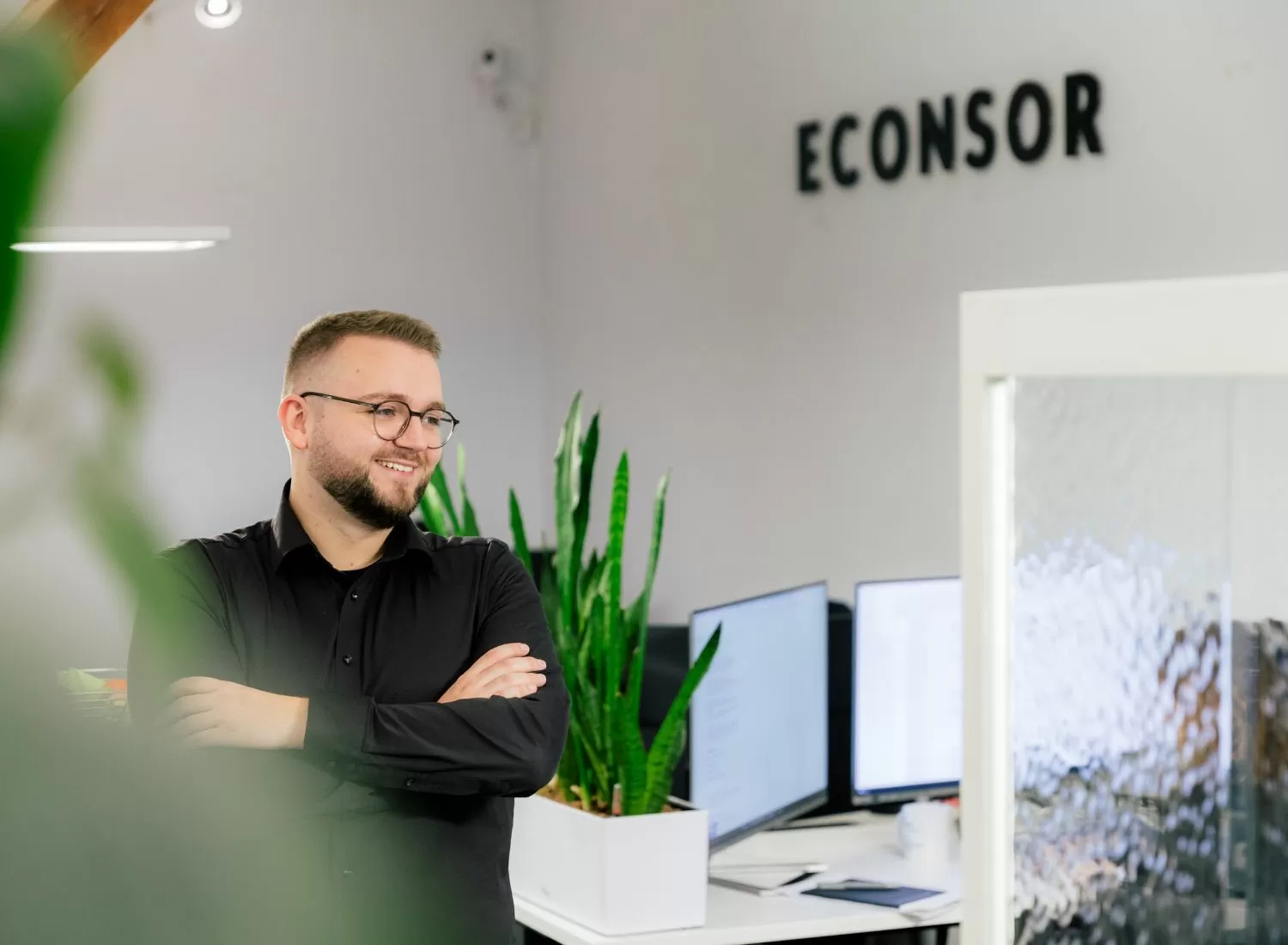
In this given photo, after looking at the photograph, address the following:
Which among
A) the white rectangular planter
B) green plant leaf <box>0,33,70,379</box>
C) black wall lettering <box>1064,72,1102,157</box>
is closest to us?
green plant leaf <box>0,33,70,379</box>

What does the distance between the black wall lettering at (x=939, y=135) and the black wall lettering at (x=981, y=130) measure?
50mm

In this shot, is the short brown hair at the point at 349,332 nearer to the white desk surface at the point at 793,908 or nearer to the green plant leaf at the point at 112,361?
the white desk surface at the point at 793,908

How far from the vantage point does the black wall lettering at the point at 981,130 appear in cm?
392

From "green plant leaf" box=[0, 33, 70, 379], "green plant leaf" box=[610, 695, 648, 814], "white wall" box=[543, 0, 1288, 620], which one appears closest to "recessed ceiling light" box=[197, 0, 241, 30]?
"white wall" box=[543, 0, 1288, 620]

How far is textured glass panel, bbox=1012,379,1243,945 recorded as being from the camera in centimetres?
59

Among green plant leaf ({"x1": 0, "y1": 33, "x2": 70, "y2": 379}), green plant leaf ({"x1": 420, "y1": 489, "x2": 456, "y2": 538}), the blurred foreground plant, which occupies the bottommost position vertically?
the blurred foreground plant

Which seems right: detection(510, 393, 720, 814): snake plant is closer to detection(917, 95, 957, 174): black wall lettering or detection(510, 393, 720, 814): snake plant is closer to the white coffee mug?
the white coffee mug

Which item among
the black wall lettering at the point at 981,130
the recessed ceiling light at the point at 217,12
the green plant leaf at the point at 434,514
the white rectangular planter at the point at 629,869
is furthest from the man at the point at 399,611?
the recessed ceiling light at the point at 217,12

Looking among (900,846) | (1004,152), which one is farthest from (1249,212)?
(900,846)

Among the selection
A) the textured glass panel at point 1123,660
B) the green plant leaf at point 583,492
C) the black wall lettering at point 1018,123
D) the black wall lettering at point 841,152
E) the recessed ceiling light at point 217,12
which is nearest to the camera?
the textured glass panel at point 1123,660

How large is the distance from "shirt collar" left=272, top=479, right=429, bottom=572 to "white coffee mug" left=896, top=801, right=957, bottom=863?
1.09 m

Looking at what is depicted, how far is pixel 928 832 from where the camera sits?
271cm

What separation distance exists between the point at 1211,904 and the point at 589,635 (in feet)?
6.33

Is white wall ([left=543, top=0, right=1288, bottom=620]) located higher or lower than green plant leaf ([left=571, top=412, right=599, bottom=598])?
higher
